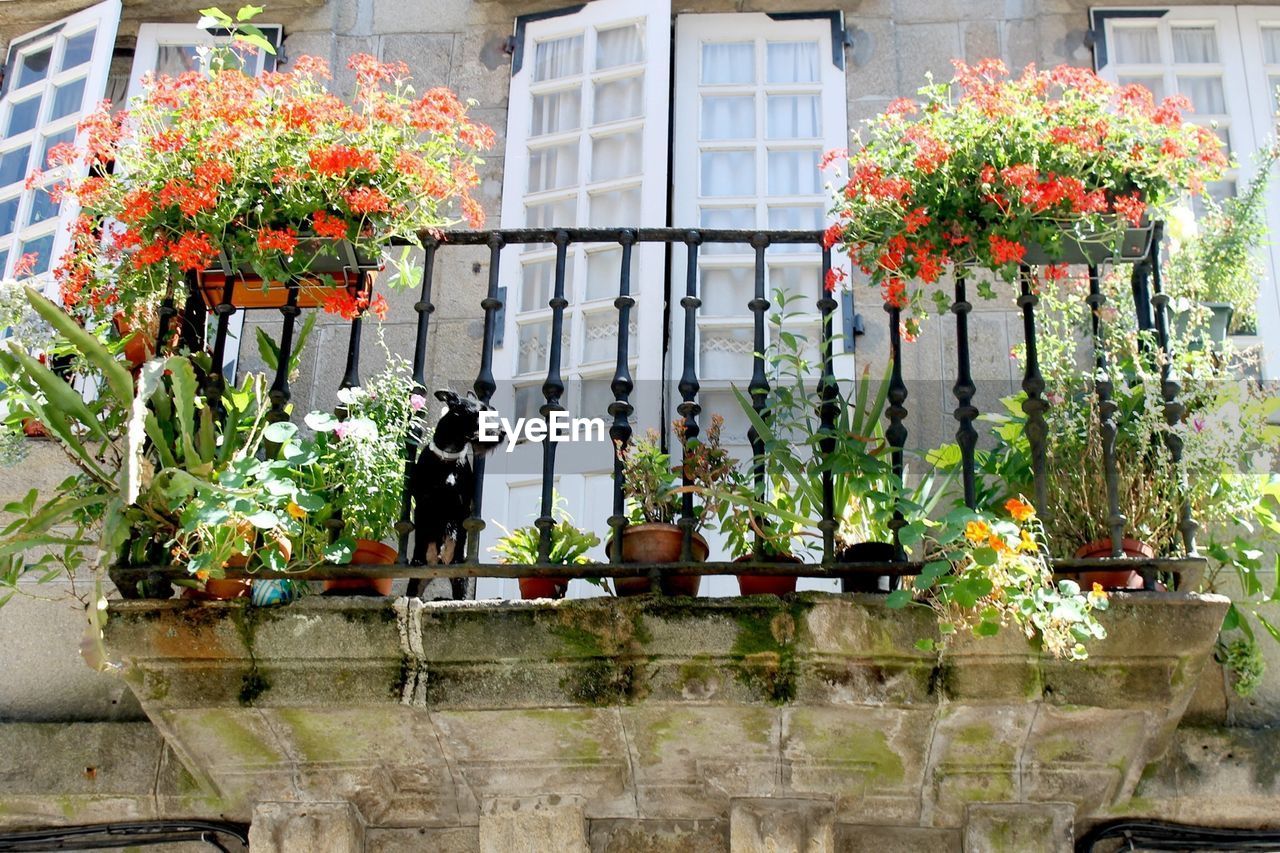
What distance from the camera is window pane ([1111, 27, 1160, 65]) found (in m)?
7.09

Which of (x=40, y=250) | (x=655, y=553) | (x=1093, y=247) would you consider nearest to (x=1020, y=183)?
(x=1093, y=247)

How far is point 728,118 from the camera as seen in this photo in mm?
7059

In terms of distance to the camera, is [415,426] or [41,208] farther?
[41,208]

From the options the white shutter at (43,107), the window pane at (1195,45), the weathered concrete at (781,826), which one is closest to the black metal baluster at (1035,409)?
the weathered concrete at (781,826)

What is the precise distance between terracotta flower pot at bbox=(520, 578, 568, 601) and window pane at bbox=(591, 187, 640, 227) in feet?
6.56

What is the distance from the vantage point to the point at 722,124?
705 cm

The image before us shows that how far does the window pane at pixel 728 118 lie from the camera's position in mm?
7016

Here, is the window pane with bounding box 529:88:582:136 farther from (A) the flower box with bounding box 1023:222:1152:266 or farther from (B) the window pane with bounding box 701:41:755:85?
(A) the flower box with bounding box 1023:222:1152:266

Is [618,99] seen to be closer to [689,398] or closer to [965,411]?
[689,398]

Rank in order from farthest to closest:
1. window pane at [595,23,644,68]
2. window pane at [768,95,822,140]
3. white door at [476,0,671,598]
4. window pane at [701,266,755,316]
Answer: window pane at [595,23,644,68], window pane at [768,95,822,140], window pane at [701,266,755,316], white door at [476,0,671,598]

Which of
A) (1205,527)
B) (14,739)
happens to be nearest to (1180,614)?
(1205,527)

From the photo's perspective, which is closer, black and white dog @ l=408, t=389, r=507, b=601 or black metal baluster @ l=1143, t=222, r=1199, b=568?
black metal baluster @ l=1143, t=222, r=1199, b=568

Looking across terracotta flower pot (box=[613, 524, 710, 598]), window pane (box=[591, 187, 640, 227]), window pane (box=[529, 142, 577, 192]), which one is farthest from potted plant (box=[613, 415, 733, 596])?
window pane (box=[529, 142, 577, 192])

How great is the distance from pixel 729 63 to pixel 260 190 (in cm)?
250
